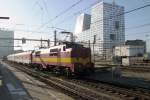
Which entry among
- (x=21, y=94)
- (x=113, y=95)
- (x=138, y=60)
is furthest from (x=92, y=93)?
(x=138, y=60)

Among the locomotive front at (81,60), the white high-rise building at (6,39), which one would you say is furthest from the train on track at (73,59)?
the white high-rise building at (6,39)

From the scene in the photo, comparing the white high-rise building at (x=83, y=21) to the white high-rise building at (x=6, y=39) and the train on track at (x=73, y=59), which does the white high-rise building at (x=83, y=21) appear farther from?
the white high-rise building at (x=6, y=39)

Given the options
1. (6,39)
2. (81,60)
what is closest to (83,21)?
(81,60)

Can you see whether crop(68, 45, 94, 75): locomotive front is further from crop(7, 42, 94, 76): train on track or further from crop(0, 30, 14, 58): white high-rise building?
crop(0, 30, 14, 58): white high-rise building

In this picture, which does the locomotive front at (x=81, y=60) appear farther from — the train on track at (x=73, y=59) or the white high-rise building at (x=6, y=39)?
the white high-rise building at (x=6, y=39)

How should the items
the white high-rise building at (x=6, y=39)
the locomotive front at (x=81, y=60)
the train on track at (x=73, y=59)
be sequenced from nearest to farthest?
1. the locomotive front at (x=81, y=60)
2. the train on track at (x=73, y=59)
3. the white high-rise building at (x=6, y=39)

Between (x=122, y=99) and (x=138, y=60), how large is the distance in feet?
144

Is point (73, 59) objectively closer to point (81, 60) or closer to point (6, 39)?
point (81, 60)

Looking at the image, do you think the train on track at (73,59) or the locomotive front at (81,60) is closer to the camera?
the locomotive front at (81,60)

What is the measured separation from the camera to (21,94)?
15.3 m

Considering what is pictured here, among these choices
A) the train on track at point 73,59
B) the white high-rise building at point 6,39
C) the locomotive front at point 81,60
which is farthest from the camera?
the white high-rise building at point 6,39

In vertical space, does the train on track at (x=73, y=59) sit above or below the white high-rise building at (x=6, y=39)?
below

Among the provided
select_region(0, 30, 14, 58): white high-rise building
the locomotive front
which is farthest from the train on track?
select_region(0, 30, 14, 58): white high-rise building

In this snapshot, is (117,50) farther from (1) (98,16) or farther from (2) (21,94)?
(2) (21,94)
